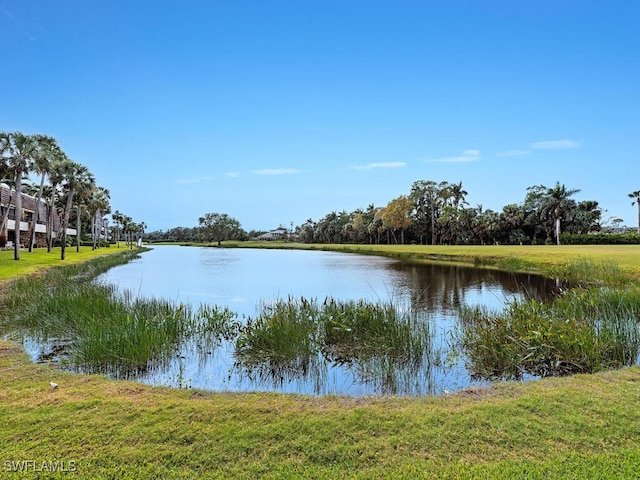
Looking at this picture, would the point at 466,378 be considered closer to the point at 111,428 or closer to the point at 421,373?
the point at 421,373

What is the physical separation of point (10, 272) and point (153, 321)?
695 inches

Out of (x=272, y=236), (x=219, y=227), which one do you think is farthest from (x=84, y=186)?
(x=272, y=236)

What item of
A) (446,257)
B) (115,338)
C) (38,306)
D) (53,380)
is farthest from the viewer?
(446,257)

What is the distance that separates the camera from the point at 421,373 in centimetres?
688

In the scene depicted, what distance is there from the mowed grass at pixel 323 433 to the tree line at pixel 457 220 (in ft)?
196

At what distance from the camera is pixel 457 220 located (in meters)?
68.7

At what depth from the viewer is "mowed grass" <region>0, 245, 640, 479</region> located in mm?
3324

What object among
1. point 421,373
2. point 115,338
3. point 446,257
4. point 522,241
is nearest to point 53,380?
point 115,338

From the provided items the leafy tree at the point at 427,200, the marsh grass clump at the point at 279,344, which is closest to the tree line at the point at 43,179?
the marsh grass clump at the point at 279,344

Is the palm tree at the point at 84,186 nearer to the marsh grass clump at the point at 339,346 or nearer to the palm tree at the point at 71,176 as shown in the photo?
the palm tree at the point at 71,176

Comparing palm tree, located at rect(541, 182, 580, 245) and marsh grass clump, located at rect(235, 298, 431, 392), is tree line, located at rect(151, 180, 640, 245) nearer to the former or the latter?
palm tree, located at rect(541, 182, 580, 245)

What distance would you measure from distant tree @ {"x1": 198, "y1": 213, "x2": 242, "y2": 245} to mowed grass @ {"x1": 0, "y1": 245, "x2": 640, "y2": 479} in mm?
115228

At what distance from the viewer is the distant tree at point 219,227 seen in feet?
389

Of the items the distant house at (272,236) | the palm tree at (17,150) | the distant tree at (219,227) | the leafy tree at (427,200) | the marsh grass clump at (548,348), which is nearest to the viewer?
the marsh grass clump at (548,348)
